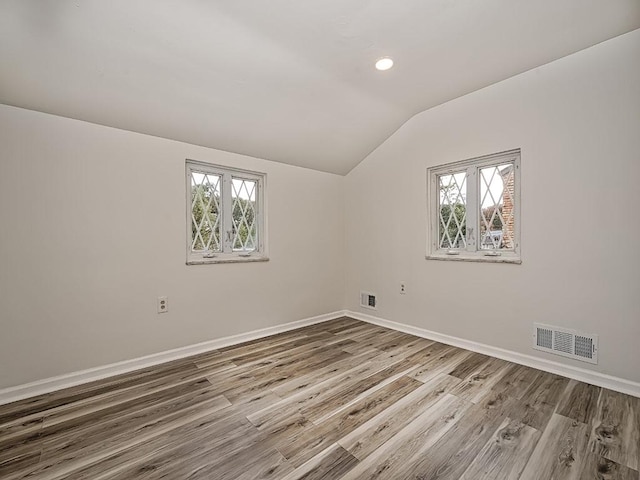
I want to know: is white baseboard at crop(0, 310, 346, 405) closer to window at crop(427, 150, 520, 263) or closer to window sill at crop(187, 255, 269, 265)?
window sill at crop(187, 255, 269, 265)

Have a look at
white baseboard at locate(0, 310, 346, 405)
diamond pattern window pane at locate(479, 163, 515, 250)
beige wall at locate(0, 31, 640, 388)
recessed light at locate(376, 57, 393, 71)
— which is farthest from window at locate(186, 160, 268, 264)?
diamond pattern window pane at locate(479, 163, 515, 250)

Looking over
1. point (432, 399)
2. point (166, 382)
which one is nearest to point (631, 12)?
point (432, 399)

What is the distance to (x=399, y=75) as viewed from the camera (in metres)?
2.54

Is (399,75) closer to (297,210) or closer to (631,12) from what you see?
(631,12)

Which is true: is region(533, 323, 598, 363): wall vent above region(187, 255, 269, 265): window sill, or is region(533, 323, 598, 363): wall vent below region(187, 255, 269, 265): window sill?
below

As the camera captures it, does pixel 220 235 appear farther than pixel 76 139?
Yes

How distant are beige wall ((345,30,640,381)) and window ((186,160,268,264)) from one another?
5.63 feet

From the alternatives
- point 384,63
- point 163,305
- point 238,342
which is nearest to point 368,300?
point 238,342

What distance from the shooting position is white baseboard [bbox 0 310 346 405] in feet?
6.90

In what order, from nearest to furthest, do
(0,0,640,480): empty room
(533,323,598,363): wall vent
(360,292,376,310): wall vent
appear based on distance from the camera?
(0,0,640,480): empty room < (533,323,598,363): wall vent < (360,292,376,310): wall vent

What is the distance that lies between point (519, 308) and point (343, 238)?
223 cm

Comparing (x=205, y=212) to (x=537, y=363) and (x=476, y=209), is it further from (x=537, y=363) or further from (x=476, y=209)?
(x=537, y=363)

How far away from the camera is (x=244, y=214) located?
11.0 feet

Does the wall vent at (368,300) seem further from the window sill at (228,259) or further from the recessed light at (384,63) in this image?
the recessed light at (384,63)
